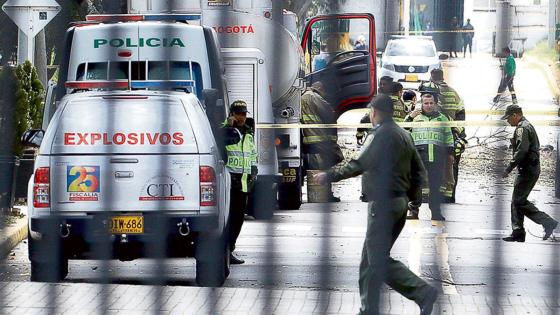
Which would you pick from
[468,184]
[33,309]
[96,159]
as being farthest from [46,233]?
[468,184]

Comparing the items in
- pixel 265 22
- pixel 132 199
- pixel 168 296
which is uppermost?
pixel 265 22

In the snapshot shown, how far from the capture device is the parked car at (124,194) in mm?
4738

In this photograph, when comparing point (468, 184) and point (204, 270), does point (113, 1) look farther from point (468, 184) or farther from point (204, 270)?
point (468, 184)

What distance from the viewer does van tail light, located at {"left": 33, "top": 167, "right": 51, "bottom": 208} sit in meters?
5.68

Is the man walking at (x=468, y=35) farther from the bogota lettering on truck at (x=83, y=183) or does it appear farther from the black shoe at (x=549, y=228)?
the black shoe at (x=549, y=228)

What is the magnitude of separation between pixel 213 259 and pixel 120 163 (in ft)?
7.89

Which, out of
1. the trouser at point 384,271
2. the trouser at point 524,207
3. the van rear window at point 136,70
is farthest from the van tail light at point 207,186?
the trouser at point 524,207

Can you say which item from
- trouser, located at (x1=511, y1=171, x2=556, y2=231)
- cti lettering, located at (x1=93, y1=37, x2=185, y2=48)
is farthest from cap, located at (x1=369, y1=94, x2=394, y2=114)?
trouser, located at (x1=511, y1=171, x2=556, y2=231)

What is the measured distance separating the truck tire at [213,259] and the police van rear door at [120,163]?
273mm

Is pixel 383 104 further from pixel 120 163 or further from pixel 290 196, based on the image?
pixel 290 196

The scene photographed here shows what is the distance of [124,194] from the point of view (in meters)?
5.28

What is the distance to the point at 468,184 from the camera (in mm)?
11906

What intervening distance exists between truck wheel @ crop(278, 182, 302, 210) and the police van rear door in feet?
12.8

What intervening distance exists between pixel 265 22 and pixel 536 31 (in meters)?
3.76
